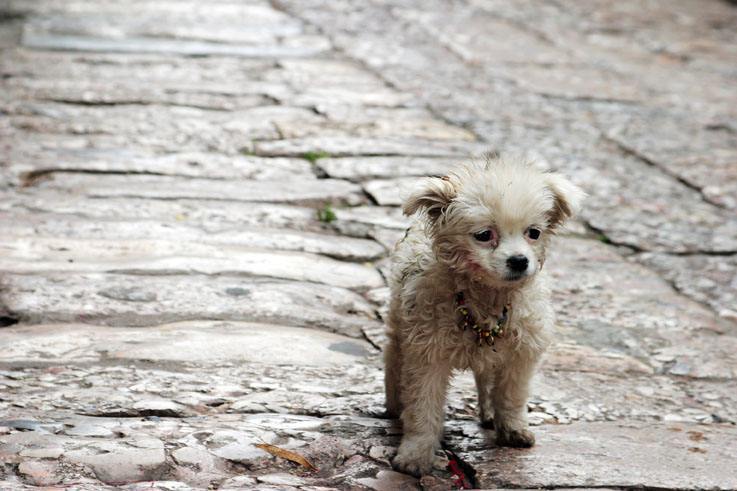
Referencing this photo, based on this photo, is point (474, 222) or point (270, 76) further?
point (270, 76)

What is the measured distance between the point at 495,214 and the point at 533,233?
0.51 ft

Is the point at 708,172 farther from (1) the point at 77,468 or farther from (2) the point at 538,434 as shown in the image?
(1) the point at 77,468

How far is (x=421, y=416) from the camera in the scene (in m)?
3.36

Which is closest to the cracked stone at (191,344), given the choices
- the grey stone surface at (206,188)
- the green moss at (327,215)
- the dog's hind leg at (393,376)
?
the dog's hind leg at (393,376)

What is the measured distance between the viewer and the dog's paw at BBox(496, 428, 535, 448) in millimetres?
3518

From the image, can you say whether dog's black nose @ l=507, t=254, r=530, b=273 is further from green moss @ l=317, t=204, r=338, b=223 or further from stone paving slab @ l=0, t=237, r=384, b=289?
green moss @ l=317, t=204, r=338, b=223

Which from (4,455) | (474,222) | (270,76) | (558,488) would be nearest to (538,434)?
(558,488)

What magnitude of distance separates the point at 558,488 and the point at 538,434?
0.43 m

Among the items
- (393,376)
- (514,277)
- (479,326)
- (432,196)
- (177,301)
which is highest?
(432,196)

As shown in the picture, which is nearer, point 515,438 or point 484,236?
point 484,236

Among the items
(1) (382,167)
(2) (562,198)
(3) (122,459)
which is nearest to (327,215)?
(1) (382,167)

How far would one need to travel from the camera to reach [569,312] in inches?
192

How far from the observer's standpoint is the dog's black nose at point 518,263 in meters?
3.12

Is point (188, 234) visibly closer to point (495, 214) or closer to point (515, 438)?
point (515, 438)
